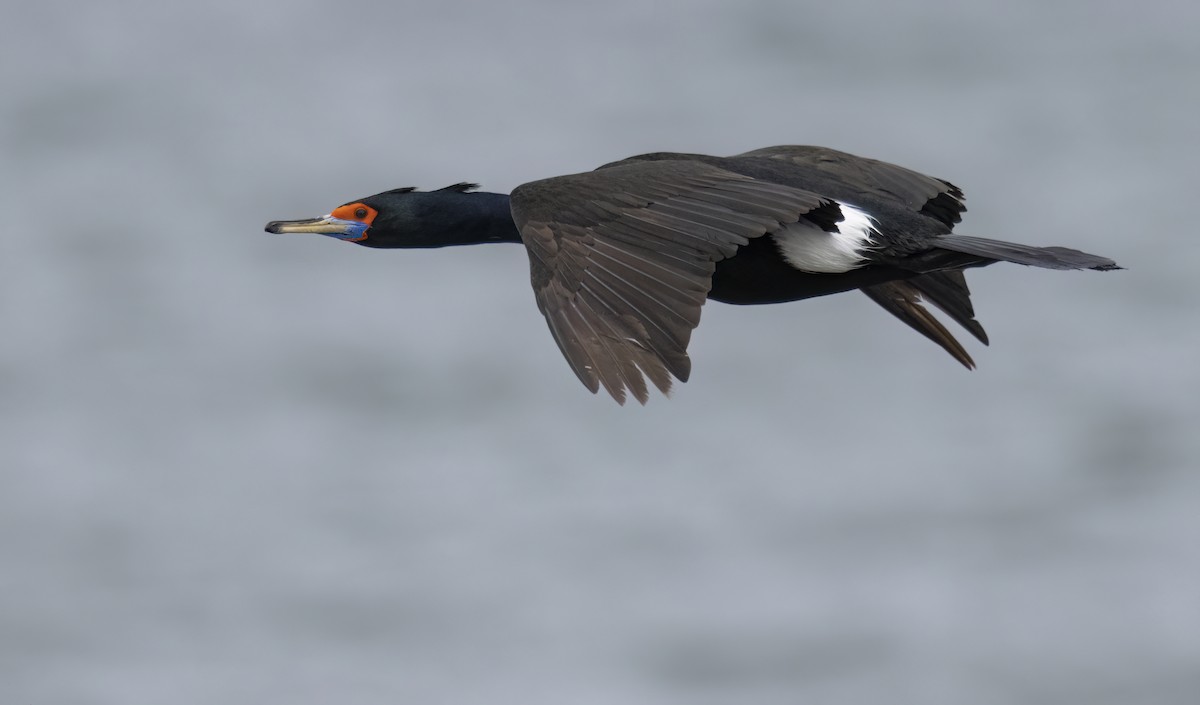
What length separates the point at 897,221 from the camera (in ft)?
31.8

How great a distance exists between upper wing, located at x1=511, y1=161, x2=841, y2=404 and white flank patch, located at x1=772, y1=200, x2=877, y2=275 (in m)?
0.37

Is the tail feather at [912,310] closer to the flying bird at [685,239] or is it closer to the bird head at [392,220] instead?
the flying bird at [685,239]

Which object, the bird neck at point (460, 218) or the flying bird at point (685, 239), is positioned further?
the bird neck at point (460, 218)

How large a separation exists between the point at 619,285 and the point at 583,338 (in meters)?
0.33

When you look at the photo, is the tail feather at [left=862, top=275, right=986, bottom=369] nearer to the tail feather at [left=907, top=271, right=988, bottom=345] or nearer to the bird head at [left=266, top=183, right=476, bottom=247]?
the tail feather at [left=907, top=271, right=988, bottom=345]

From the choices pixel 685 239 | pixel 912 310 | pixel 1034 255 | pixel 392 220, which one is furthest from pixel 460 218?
pixel 1034 255

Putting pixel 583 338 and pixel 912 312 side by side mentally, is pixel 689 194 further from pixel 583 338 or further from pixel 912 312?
pixel 912 312

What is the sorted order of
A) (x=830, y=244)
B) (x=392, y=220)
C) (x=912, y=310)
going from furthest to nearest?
(x=912, y=310) → (x=392, y=220) → (x=830, y=244)

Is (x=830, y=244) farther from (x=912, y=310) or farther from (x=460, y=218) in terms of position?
(x=460, y=218)

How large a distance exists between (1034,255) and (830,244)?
99 cm

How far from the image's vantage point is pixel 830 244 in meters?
9.49

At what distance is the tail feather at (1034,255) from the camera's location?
8.83 m

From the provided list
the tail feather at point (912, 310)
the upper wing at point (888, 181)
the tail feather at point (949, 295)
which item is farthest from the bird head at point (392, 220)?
the tail feather at point (949, 295)

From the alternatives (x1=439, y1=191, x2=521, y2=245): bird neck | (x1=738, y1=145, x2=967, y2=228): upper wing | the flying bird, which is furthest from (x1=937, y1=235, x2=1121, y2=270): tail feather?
(x1=439, y1=191, x2=521, y2=245): bird neck
